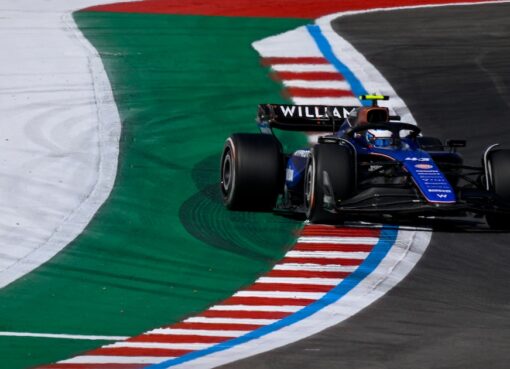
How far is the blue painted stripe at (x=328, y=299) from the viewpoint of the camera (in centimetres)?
1183

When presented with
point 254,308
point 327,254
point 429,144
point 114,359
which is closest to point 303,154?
point 429,144

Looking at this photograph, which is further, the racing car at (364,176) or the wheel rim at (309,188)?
the wheel rim at (309,188)

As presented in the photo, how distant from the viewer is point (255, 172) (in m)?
16.9

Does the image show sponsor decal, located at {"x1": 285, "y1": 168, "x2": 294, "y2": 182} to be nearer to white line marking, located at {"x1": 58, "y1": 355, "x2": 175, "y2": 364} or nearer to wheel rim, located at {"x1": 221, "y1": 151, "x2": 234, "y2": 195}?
wheel rim, located at {"x1": 221, "y1": 151, "x2": 234, "y2": 195}

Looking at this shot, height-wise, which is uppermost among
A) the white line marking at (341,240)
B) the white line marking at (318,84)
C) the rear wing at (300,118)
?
the white line marking at (318,84)

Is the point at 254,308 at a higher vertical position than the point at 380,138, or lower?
lower

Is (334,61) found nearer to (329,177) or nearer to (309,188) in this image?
(309,188)

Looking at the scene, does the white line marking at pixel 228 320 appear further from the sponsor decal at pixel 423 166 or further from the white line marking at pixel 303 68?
the white line marking at pixel 303 68

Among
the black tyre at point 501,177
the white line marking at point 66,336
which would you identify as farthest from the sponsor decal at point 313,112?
the white line marking at point 66,336

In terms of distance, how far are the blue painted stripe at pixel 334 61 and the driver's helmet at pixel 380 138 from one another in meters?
5.55

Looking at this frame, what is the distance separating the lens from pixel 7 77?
23.3m

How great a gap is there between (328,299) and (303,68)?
10.9 meters

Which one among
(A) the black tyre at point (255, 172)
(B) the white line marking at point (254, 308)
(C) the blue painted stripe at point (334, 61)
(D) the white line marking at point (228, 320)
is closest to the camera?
(D) the white line marking at point (228, 320)

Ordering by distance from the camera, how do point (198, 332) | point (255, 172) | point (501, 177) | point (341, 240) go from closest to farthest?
point (198, 332) → point (341, 240) → point (501, 177) → point (255, 172)
